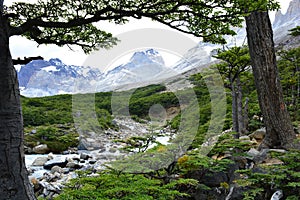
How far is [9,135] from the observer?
6.54ft

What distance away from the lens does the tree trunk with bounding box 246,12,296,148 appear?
467 cm

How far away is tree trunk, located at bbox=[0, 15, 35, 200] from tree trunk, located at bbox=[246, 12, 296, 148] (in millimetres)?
3967

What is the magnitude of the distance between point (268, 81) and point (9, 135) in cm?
415

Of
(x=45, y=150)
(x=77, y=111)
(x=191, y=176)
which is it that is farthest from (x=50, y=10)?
(x=45, y=150)

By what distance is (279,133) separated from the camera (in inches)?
184

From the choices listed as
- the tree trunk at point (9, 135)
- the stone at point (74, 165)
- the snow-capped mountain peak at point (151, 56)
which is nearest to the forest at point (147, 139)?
the tree trunk at point (9, 135)

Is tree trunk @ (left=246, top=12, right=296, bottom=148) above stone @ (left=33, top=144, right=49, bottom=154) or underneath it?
above

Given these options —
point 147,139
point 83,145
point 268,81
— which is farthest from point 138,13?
point 83,145

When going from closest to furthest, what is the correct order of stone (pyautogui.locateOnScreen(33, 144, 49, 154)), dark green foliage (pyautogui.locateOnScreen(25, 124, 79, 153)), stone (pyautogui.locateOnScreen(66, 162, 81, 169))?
stone (pyautogui.locateOnScreen(66, 162, 81, 169)), stone (pyautogui.locateOnScreen(33, 144, 49, 154)), dark green foliage (pyautogui.locateOnScreen(25, 124, 79, 153))

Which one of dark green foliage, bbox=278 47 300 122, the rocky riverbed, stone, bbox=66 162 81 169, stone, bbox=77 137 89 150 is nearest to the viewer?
the rocky riverbed

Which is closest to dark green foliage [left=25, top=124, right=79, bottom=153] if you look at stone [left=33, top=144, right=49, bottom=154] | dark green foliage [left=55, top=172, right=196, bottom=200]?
stone [left=33, top=144, right=49, bottom=154]

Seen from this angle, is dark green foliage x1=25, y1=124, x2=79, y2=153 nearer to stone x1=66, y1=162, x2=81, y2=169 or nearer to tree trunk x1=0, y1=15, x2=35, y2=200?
stone x1=66, y1=162, x2=81, y2=169

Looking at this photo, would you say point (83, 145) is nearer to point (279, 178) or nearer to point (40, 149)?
point (40, 149)

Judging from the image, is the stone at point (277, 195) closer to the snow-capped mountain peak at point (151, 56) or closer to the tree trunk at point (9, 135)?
the tree trunk at point (9, 135)
